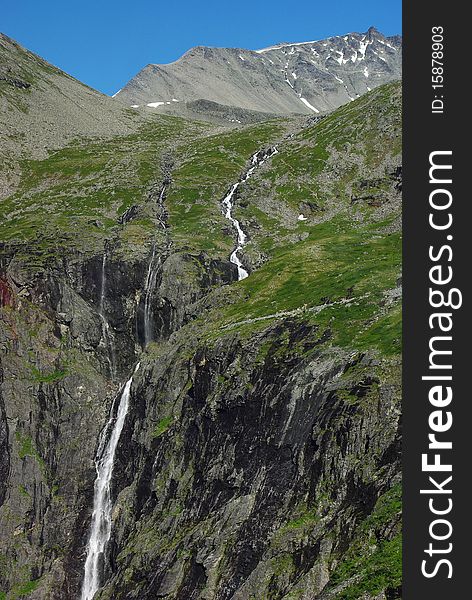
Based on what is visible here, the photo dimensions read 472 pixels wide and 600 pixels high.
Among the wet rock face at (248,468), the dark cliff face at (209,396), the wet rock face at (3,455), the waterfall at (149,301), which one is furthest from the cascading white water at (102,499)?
the waterfall at (149,301)

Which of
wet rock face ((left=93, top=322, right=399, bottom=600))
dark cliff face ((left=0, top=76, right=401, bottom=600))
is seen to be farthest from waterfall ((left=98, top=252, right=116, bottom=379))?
wet rock face ((left=93, top=322, right=399, bottom=600))

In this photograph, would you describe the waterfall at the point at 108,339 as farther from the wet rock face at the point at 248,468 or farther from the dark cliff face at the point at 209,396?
the wet rock face at the point at 248,468

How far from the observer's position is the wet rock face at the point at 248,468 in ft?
133

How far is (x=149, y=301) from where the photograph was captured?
89.6m

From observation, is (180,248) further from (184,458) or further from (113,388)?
(184,458)

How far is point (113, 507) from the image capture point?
65938mm

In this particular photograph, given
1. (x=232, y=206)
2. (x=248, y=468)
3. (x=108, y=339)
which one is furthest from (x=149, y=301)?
(x=232, y=206)

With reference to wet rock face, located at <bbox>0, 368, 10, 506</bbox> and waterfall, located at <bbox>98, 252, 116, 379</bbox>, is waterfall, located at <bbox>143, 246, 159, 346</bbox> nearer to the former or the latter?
waterfall, located at <bbox>98, 252, 116, 379</bbox>

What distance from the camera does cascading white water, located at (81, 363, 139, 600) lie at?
6425cm

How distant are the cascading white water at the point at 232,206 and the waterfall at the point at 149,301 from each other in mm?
12671

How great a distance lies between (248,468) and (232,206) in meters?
82.8

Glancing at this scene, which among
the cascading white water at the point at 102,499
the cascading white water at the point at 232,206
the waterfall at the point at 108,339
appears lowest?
the cascading white water at the point at 102,499

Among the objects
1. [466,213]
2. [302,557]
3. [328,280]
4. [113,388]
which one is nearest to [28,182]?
[113,388]

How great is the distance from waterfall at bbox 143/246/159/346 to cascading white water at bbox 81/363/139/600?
11.9 metres
